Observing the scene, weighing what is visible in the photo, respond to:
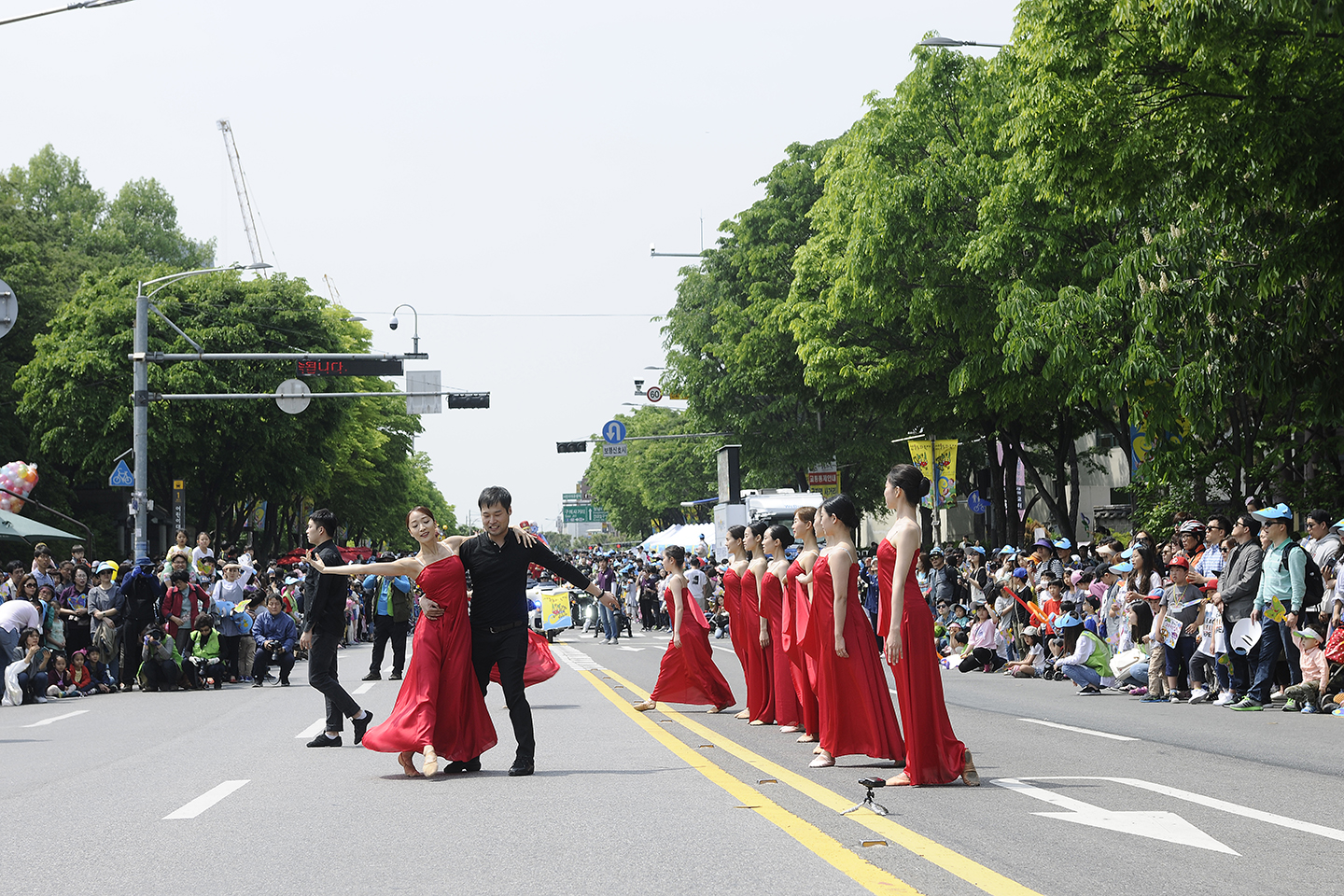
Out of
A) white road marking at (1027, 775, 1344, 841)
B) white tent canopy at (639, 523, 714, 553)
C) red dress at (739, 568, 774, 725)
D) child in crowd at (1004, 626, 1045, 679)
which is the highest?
white tent canopy at (639, 523, 714, 553)

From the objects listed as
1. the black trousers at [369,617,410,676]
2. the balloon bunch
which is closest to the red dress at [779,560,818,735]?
the black trousers at [369,617,410,676]

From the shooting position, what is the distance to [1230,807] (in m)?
7.88

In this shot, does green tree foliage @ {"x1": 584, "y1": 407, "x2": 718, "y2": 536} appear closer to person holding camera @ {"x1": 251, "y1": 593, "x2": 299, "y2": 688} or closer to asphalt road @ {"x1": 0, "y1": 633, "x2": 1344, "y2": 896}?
person holding camera @ {"x1": 251, "y1": 593, "x2": 299, "y2": 688}

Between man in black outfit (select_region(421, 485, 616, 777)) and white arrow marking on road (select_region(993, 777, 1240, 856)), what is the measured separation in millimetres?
3190

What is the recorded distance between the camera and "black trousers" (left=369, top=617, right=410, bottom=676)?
18703 mm

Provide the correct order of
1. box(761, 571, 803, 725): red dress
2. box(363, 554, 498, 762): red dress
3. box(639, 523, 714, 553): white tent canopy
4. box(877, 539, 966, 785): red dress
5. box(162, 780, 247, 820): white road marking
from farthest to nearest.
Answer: box(639, 523, 714, 553): white tent canopy
box(761, 571, 803, 725): red dress
box(363, 554, 498, 762): red dress
box(877, 539, 966, 785): red dress
box(162, 780, 247, 820): white road marking

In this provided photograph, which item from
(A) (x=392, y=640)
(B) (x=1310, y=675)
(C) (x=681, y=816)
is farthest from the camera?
(A) (x=392, y=640)

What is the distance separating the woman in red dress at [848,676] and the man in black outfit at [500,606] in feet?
5.30

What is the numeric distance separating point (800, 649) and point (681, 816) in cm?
375

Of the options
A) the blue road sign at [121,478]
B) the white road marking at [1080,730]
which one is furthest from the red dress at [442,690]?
the blue road sign at [121,478]

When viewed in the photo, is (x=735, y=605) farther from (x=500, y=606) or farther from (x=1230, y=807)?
(x=1230, y=807)

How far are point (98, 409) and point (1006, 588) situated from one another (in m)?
31.4

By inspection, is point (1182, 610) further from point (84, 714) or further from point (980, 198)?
point (980, 198)

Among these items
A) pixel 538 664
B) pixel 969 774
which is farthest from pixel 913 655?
pixel 538 664
